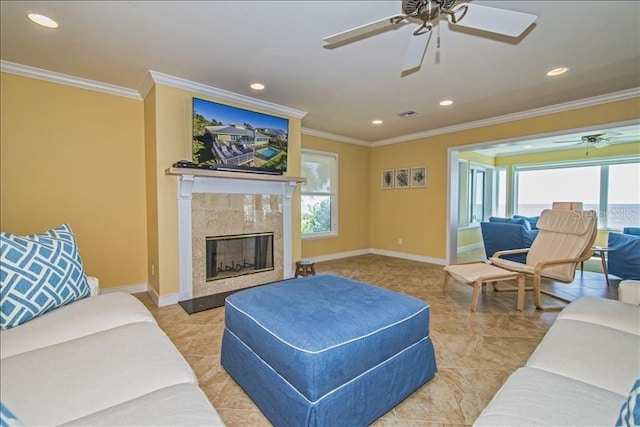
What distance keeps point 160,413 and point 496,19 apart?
2.36 meters

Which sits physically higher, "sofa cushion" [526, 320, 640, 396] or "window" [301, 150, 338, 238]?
"window" [301, 150, 338, 238]

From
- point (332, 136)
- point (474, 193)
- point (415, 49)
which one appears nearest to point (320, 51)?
point (415, 49)

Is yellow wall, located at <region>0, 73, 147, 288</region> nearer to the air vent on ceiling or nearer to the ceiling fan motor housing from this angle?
the ceiling fan motor housing

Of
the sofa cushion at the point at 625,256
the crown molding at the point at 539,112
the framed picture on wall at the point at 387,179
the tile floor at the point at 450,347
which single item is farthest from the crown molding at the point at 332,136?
the sofa cushion at the point at 625,256

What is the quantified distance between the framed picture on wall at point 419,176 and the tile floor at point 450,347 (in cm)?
209

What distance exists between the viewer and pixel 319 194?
5430mm

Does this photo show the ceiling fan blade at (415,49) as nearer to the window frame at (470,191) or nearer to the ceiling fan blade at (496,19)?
the ceiling fan blade at (496,19)

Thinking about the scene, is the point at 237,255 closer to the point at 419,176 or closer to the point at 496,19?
the point at 496,19

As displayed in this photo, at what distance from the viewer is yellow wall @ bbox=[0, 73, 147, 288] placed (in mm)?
2764

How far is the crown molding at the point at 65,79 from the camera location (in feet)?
8.86

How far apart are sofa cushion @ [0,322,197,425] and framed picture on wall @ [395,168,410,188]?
518 centimetres

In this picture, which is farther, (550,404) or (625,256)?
(625,256)

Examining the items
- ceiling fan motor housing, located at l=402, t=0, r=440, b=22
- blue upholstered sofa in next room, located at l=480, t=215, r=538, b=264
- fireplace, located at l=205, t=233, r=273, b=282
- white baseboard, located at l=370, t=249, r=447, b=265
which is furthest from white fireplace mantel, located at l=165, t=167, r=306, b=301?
blue upholstered sofa in next room, located at l=480, t=215, r=538, b=264

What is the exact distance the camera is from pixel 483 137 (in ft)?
15.0
